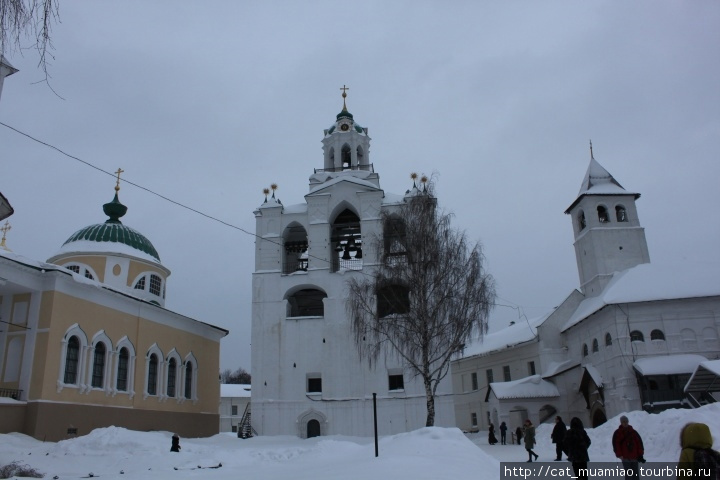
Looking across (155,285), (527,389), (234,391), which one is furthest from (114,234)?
(234,391)

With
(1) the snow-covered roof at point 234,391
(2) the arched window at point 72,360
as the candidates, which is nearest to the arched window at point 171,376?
(2) the arched window at point 72,360

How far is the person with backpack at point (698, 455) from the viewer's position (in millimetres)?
5074

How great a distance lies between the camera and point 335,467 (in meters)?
12.0

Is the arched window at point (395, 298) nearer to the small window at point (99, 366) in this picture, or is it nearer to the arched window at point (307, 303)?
the arched window at point (307, 303)

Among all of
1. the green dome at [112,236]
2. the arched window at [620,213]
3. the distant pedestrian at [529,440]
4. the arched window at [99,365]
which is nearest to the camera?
the distant pedestrian at [529,440]

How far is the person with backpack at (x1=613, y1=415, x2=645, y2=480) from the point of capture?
886 centimetres

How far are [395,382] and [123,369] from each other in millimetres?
13598

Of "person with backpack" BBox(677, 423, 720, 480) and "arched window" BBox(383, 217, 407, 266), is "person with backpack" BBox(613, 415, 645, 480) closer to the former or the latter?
"person with backpack" BBox(677, 423, 720, 480)

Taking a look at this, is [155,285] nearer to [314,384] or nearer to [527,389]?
[314,384]

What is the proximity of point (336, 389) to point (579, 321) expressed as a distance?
Answer: 16210mm

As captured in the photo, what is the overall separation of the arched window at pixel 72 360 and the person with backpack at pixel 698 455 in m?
22.7

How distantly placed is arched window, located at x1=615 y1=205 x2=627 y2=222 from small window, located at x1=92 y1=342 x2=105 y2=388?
106 ft

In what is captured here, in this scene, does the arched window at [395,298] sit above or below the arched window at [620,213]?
below

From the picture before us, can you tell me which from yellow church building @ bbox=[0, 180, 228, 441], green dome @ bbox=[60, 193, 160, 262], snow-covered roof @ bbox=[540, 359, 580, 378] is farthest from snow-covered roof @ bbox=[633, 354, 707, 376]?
green dome @ bbox=[60, 193, 160, 262]
